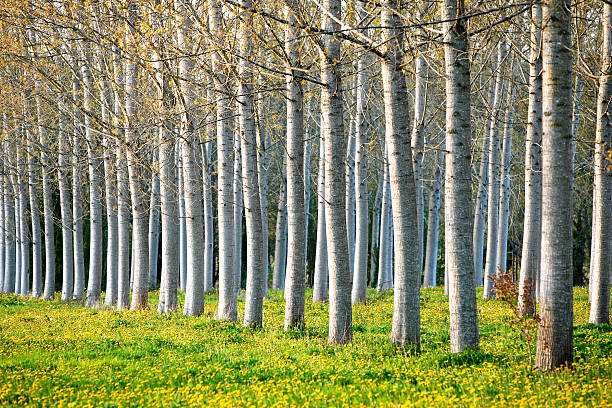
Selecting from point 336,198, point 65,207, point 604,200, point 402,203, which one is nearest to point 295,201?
point 336,198

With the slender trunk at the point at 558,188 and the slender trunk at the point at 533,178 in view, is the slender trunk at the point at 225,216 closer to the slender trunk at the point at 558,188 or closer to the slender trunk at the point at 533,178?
the slender trunk at the point at 533,178

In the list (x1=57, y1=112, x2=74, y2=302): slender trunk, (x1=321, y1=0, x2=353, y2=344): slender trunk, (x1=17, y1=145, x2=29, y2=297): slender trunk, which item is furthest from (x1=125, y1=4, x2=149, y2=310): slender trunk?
(x1=17, y1=145, x2=29, y2=297): slender trunk

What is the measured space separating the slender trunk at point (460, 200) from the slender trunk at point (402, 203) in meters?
0.89

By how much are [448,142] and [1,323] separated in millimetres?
13070

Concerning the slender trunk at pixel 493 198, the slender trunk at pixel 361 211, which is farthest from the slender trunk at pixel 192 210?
the slender trunk at pixel 493 198

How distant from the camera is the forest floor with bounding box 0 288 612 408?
6121mm

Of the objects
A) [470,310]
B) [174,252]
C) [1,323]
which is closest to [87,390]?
[470,310]

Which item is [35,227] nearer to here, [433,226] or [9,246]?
[9,246]

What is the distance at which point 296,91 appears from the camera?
10.6 m

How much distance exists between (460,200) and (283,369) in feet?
11.1

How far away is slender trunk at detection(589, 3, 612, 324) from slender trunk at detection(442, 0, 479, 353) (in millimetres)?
4090

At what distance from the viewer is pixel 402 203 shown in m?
8.43

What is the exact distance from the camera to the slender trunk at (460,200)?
298 inches

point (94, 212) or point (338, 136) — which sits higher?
point (338, 136)
